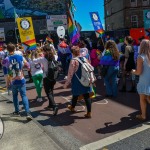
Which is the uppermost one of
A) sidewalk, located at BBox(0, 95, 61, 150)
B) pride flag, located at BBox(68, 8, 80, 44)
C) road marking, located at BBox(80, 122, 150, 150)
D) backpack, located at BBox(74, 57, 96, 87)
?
pride flag, located at BBox(68, 8, 80, 44)

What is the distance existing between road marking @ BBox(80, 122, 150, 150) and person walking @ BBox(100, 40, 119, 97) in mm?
2344

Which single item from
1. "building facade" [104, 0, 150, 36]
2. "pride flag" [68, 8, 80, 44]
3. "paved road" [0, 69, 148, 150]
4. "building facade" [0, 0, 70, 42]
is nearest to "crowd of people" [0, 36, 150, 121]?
"paved road" [0, 69, 148, 150]

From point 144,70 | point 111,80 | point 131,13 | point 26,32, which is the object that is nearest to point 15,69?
point 144,70

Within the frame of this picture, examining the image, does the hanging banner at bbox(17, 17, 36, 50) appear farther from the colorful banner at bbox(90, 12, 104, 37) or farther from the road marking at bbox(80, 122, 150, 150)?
the road marking at bbox(80, 122, 150, 150)

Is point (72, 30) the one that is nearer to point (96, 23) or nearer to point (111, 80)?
point (96, 23)

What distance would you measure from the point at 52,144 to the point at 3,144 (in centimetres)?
92

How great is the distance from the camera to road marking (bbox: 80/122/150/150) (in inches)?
188

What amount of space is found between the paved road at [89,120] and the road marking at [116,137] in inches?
1.4

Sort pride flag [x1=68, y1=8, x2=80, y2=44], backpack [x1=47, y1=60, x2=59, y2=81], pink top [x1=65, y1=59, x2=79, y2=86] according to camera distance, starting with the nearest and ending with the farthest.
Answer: pink top [x1=65, y1=59, x2=79, y2=86] < backpack [x1=47, y1=60, x2=59, y2=81] < pride flag [x1=68, y1=8, x2=80, y2=44]

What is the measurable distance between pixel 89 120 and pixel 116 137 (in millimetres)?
1101

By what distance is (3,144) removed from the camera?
5020mm

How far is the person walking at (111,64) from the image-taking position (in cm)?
735

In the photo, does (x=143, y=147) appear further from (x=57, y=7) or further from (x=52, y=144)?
(x=57, y=7)

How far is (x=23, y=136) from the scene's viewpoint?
17.4ft
